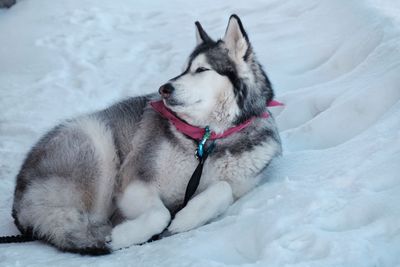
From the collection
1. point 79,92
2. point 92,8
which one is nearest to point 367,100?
point 79,92

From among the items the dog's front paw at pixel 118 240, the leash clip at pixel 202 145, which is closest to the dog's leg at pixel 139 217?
the dog's front paw at pixel 118 240

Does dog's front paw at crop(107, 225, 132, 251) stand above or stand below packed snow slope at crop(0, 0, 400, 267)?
below

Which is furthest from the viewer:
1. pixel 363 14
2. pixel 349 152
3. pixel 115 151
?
pixel 363 14

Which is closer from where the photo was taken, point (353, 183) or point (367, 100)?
point (353, 183)

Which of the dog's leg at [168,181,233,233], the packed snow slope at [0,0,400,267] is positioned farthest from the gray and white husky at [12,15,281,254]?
the packed snow slope at [0,0,400,267]

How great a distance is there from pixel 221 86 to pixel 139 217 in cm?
92

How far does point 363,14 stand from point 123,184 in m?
2.92

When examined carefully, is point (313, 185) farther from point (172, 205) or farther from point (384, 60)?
point (384, 60)

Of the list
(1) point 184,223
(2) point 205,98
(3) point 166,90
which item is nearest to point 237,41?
(2) point 205,98

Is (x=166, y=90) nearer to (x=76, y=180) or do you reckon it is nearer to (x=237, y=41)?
(x=237, y=41)

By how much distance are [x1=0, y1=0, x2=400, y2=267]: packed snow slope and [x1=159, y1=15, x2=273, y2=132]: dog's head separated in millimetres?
459

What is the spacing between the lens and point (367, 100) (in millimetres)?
3768

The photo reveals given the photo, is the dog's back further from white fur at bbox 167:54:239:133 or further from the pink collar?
white fur at bbox 167:54:239:133

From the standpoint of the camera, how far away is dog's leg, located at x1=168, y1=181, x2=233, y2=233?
3.05 meters
